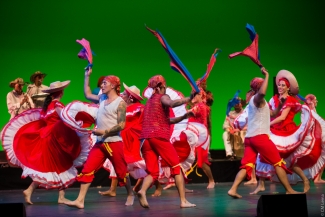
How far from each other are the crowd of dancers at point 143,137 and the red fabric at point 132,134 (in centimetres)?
1

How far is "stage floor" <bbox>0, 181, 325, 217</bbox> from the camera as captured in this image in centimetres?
648

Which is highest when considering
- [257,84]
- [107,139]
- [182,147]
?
[257,84]

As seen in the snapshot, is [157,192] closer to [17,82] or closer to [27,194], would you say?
[27,194]

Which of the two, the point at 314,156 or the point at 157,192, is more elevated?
→ the point at 314,156

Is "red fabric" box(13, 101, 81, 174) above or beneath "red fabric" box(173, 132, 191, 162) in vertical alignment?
above

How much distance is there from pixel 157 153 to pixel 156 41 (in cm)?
721

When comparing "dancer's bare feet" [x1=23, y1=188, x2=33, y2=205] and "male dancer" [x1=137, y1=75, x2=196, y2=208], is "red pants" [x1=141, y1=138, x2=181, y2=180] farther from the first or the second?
"dancer's bare feet" [x1=23, y1=188, x2=33, y2=205]

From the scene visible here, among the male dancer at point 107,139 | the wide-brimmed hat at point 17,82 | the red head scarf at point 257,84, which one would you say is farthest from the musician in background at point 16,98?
the red head scarf at point 257,84

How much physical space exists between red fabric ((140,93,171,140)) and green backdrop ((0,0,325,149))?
6.24 meters

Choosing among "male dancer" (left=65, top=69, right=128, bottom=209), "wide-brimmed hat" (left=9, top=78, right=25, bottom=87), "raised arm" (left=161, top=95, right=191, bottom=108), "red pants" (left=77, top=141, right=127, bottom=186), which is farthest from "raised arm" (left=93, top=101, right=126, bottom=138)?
"wide-brimmed hat" (left=9, top=78, right=25, bottom=87)

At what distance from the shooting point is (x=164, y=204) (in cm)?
754

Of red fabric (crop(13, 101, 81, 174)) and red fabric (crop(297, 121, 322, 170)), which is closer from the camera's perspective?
red fabric (crop(13, 101, 81, 174))

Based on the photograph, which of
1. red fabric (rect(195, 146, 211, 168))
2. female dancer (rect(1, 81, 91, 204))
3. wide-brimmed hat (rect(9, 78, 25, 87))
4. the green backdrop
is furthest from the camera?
the green backdrop

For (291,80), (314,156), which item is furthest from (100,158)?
(314,156)
